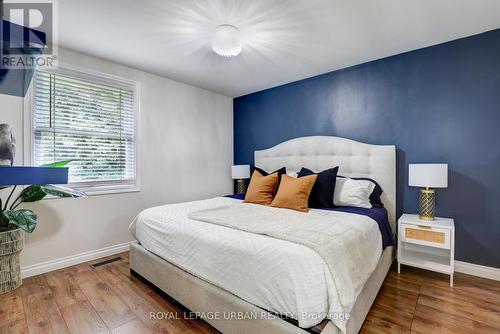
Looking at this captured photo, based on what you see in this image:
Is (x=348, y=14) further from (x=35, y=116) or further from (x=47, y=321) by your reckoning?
(x=47, y=321)

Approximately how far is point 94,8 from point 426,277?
393 cm

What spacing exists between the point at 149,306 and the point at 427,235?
103 inches

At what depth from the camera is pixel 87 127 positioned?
2.95 meters

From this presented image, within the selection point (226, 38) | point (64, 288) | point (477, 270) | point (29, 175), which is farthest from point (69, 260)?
point (477, 270)

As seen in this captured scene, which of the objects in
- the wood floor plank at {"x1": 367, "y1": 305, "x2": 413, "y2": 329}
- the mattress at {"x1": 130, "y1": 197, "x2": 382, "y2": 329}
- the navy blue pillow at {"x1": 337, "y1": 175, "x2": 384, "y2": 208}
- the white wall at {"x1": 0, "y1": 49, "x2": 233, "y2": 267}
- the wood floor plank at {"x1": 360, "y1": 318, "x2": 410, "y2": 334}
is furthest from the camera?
the navy blue pillow at {"x1": 337, "y1": 175, "x2": 384, "y2": 208}

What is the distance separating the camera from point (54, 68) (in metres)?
2.69

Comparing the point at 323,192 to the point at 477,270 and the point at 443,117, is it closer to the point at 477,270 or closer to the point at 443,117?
the point at 443,117

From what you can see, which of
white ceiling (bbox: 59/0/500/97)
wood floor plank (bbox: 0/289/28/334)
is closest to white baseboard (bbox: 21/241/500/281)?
wood floor plank (bbox: 0/289/28/334)

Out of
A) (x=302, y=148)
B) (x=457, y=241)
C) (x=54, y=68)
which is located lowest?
(x=457, y=241)

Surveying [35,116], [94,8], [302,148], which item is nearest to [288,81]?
[302,148]

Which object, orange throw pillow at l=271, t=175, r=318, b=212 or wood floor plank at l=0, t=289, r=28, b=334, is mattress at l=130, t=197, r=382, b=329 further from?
wood floor plank at l=0, t=289, r=28, b=334

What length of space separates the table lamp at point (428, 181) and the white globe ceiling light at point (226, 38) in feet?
7.06

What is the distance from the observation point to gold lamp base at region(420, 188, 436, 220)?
2518 mm

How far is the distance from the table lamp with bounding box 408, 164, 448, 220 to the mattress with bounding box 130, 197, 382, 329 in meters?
0.81
